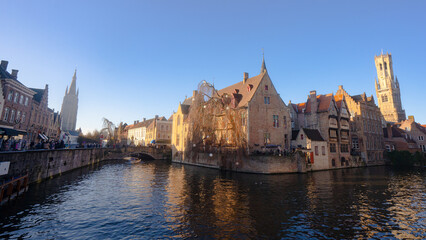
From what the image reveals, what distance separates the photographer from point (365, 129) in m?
50.5

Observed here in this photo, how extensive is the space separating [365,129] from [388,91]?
82978 millimetres

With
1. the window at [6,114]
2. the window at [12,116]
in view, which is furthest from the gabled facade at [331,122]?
the window at [12,116]

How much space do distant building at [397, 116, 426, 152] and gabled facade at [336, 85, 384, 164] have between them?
11.0 meters

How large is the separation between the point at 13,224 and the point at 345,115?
55.3 metres

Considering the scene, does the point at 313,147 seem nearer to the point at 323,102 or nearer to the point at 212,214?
the point at 323,102

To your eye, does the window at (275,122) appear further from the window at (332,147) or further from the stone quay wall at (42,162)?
the stone quay wall at (42,162)

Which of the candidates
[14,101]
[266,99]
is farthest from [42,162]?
[266,99]

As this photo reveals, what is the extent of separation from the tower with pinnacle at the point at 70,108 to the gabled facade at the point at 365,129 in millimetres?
171302

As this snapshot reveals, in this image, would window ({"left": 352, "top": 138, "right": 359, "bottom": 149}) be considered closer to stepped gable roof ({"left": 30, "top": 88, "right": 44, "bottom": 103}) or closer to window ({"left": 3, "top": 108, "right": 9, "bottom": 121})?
window ({"left": 3, "top": 108, "right": 9, "bottom": 121})

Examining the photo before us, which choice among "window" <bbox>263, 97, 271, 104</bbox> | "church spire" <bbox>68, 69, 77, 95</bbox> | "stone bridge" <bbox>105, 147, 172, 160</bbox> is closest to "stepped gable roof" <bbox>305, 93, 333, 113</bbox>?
"window" <bbox>263, 97, 271, 104</bbox>

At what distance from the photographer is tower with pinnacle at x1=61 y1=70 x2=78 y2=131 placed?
14994cm

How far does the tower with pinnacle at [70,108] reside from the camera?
14994cm

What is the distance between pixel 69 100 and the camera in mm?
154750

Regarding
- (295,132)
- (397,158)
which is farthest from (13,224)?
(397,158)
